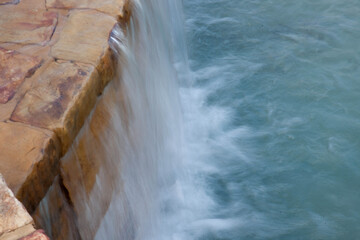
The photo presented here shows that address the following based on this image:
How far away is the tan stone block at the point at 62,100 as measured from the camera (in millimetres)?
2385

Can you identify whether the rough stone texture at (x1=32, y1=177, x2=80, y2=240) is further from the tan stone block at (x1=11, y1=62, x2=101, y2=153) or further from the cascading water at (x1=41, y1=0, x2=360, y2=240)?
the tan stone block at (x1=11, y1=62, x2=101, y2=153)

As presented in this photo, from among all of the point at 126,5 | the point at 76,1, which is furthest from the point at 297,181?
the point at 76,1

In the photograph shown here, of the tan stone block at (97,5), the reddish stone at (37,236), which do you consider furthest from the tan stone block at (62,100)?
the reddish stone at (37,236)

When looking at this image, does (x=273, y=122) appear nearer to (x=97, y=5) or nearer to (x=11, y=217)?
(x=97, y=5)

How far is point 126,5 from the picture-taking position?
3531 millimetres

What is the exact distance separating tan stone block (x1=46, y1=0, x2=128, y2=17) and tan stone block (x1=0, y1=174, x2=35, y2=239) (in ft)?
6.54

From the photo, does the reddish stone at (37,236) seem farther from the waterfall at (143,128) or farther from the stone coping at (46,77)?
the waterfall at (143,128)

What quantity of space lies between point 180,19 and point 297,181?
302 cm

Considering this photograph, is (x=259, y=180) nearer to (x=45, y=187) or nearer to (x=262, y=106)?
(x=262, y=106)

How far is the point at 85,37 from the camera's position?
3.06 metres

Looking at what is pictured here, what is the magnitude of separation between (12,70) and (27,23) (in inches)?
22.9

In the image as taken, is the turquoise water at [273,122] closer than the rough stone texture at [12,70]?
No

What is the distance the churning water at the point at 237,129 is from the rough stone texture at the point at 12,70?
1.91 feet

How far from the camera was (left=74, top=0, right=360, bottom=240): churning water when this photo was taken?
3629mm
